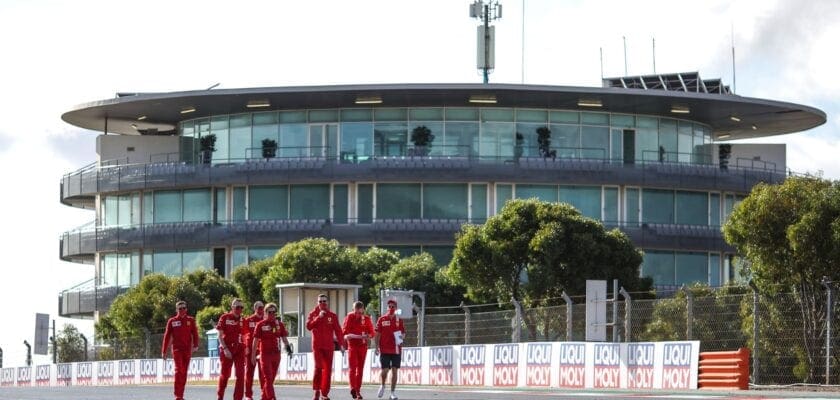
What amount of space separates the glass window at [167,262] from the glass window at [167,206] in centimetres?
154

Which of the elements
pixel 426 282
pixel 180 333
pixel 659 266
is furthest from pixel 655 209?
pixel 180 333

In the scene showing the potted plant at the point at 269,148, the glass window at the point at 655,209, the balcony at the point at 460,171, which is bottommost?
the glass window at the point at 655,209

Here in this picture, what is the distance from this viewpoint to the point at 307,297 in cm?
5259

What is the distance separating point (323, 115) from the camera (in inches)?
3221

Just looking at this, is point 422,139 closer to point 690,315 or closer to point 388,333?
point 690,315

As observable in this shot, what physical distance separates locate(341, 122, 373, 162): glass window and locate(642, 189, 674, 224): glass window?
486 inches

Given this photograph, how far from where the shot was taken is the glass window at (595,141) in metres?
81.6

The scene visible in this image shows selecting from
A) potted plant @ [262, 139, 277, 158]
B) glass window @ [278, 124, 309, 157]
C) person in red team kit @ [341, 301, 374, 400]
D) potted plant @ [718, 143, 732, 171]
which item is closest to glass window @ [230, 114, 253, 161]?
potted plant @ [262, 139, 277, 158]

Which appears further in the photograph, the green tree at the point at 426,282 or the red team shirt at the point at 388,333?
the green tree at the point at 426,282

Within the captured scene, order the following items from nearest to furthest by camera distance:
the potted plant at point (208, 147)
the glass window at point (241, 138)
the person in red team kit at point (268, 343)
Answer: the person in red team kit at point (268, 343)
the glass window at point (241, 138)
the potted plant at point (208, 147)

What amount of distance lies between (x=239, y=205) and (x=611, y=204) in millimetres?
16458

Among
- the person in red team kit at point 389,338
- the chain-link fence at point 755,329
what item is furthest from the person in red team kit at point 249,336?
the chain-link fence at point 755,329

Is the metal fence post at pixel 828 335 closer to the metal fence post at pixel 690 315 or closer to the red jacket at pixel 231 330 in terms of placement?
the metal fence post at pixel 690 315

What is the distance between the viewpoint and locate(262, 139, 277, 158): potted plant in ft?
269
